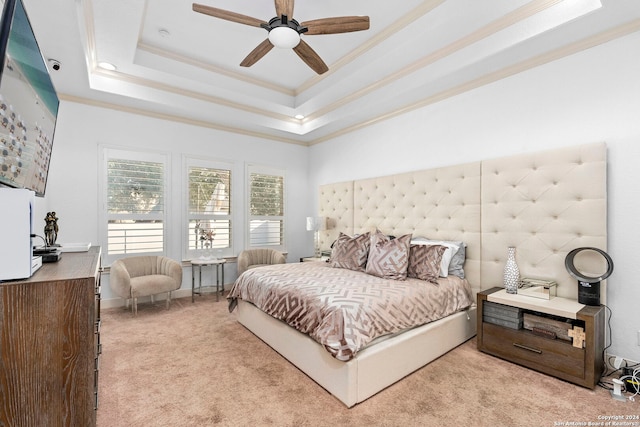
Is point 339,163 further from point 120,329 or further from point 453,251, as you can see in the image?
point 120,329

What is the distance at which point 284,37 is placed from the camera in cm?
235

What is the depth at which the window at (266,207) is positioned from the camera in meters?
5.23

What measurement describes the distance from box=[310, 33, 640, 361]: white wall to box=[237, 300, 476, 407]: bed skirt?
1.24 meters

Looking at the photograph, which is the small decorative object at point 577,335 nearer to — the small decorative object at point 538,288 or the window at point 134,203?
the small decorative object at point 538,288

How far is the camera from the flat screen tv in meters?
1.10

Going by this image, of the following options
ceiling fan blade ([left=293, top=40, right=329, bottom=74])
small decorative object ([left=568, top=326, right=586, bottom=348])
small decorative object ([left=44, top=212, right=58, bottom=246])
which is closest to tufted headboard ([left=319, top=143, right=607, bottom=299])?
small decorative object ([left=568, top=326, right=586, bottom=348])

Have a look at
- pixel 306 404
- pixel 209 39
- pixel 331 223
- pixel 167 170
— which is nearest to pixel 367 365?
pixel 306 404

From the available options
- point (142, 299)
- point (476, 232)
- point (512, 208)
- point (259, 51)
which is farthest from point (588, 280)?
point (142, 299)

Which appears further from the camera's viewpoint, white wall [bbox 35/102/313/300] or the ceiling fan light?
white wall [bbox 35/102/313/300]

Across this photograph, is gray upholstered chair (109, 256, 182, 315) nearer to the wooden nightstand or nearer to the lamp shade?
the lamp shade

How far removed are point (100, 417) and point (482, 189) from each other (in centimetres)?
362

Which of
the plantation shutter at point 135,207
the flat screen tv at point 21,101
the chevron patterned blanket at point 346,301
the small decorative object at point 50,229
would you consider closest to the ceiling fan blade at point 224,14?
the flat screen tv at point 21,101

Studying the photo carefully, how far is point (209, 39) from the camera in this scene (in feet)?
10.9

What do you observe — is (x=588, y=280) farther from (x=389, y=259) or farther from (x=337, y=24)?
(x=337, y=24)
